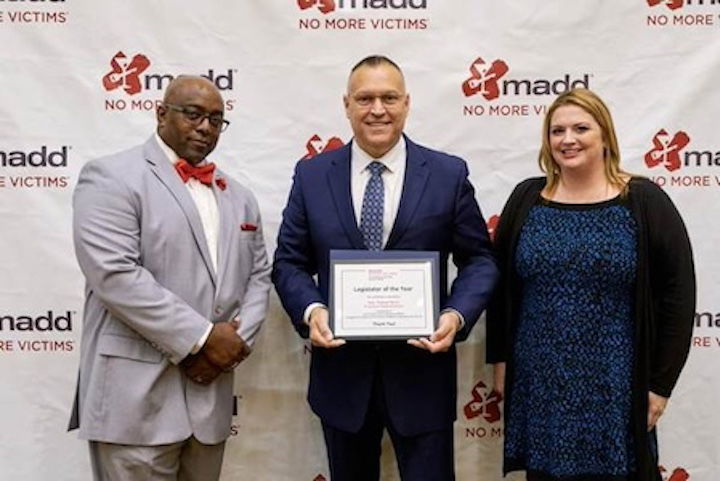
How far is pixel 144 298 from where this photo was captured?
169 cm

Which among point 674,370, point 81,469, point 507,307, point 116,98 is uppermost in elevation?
point 116,98

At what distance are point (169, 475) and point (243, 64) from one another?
4.09ft

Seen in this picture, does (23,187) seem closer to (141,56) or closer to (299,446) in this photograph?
(141,56)

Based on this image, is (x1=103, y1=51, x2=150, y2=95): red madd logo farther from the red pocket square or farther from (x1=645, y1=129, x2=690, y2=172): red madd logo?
(x1=645, y1=129, x2=690, y2=172): red madd logo

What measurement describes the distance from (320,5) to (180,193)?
2.89ft

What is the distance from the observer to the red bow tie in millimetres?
1840

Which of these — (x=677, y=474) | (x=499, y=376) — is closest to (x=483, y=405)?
(x=499, y=376)

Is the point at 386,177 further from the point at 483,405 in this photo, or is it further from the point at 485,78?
the point at 483,405

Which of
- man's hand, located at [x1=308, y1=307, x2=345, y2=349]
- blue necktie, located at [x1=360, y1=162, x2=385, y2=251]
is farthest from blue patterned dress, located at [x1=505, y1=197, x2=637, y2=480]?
man's hand, located at [x1=308, y1=307, x2=345, y2=349]

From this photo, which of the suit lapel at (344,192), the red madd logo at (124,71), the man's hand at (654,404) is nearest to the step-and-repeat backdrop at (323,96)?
the red madd logo at (124,71)

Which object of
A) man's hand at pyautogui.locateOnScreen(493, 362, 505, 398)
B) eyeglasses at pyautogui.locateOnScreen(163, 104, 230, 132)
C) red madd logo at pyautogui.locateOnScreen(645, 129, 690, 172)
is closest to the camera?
eyeglasses at pyautogui.locateOnScreen(163, 104, 230, 132)

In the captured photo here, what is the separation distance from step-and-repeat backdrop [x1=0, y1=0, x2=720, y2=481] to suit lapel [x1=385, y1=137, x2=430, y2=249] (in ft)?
1.54

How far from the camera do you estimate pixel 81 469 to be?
241cm

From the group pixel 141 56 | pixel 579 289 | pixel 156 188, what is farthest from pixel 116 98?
pixel 579 289
